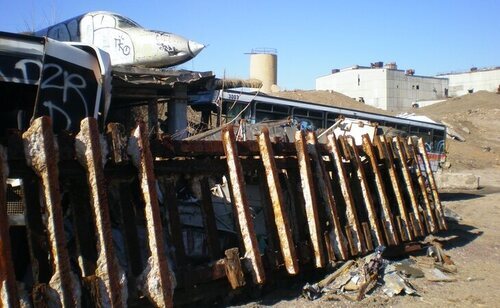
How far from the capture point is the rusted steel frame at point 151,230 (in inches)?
172

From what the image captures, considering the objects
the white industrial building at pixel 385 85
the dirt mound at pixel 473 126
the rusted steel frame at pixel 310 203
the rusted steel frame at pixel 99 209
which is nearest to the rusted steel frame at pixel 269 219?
the rusted steel frame at pixel 310 203

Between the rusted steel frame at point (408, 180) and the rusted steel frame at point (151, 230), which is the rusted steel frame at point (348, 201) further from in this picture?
the rusted steel frame at point (151, 230)

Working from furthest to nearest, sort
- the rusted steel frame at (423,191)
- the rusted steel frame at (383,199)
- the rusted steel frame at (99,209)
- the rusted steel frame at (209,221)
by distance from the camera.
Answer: the rusted steel frame at (423,191) < the rusted steel frame at (383,199) < the rusted steel frame at (209,221) < the rusted steel frame at (99,209)

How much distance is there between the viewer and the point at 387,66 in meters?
75.3

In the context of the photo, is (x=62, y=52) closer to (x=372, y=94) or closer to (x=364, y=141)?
(x=364, y=141)

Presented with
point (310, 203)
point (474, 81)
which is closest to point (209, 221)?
point (310, 203)

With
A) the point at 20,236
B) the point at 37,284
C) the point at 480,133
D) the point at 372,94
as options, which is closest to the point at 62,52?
the point at 20,236

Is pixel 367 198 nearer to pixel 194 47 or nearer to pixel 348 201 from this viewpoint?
pixel 348 201

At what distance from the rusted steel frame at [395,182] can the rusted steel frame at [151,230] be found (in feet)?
13.5

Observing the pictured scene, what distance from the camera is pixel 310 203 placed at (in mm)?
5852

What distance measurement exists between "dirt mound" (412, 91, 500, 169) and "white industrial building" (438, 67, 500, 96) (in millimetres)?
25281

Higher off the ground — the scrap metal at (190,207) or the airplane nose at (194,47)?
the airplane nose at (194,47)

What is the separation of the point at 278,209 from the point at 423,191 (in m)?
3.70

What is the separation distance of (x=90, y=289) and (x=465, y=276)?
4.96 metres
